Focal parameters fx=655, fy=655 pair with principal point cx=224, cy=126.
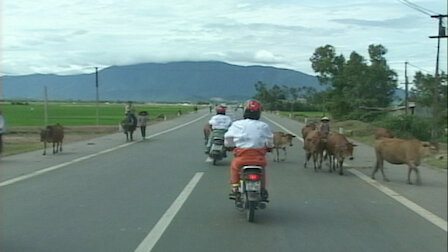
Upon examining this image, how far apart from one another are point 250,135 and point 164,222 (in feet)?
5.83

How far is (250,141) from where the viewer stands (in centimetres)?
959

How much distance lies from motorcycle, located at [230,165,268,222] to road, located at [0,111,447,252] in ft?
0.74

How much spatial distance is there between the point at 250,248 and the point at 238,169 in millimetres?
2049

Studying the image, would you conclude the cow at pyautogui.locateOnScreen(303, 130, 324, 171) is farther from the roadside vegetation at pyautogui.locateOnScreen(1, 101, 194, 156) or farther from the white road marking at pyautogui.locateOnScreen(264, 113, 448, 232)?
the roadside vegetation at pyautogui.locateOnScreen(1, 101, 194, 156)

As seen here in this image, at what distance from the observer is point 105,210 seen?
10594mm

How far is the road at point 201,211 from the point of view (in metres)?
7.97

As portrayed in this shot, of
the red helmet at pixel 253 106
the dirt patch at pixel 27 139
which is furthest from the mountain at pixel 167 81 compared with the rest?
the dirt patch at pixel 27 139

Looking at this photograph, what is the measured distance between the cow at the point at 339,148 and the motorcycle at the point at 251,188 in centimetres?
664

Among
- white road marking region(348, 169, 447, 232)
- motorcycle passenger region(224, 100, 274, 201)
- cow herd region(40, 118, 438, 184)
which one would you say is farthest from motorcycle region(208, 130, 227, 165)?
motorcycle passenger region(224, 100, 274, 201)

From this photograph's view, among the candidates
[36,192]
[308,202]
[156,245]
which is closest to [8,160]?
[36,192]

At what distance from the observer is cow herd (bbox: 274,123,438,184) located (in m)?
12.7

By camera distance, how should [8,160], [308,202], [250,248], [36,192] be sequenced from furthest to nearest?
[8,160], [36,192], [308,202], [250,248]

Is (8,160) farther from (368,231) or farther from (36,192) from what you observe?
(368,231)

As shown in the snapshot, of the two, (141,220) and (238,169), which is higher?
(238,169)
